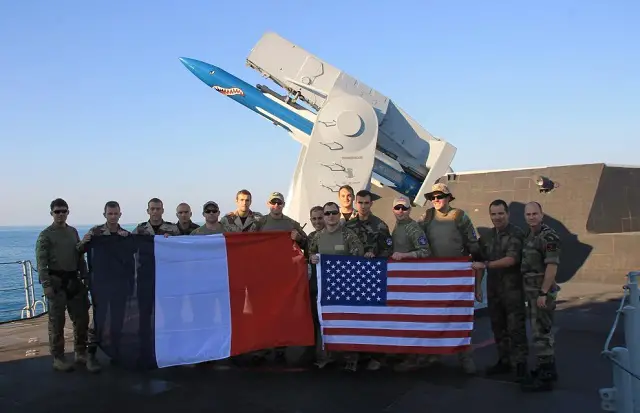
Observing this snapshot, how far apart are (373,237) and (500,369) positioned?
5.79 feet

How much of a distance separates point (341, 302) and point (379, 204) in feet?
33.9

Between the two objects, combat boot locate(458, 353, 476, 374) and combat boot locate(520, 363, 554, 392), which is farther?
combat boot locate(458, 353, 476, 374)

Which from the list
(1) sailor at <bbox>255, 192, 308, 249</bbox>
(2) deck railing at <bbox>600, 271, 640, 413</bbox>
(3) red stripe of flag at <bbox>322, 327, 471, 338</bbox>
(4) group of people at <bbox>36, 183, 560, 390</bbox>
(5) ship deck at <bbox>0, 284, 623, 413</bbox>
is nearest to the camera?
(2) deck railing at <bbox>600, 271, 640, 413</bbox>

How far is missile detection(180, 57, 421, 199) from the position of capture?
14.3 m

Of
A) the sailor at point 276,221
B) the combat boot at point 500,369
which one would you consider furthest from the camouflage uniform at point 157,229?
the combat boot at point 500,369

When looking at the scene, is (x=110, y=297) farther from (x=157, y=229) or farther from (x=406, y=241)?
(x=406, y=241)

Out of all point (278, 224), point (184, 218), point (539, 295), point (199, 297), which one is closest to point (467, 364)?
point (539, 295)

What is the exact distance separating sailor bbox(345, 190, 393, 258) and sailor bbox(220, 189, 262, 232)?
1.27 metres

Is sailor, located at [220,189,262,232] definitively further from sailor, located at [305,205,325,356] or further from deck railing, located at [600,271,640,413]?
deck railing, located at [600,271,640,413]

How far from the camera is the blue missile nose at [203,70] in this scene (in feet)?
50.4

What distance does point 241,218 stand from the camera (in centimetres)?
611

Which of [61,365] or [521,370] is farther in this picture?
[61,365]

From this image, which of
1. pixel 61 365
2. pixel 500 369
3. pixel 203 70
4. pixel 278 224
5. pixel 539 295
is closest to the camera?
pixel 539 295

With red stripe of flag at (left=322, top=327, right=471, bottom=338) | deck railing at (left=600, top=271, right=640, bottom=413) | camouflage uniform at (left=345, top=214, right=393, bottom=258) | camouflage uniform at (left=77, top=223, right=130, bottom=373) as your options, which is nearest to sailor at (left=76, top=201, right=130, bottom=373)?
camouflage uniform at (left=77, top=223, right=130, bottom=373)
